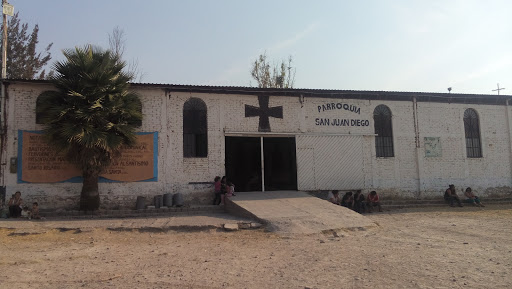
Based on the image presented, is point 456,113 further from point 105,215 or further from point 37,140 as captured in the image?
point 37,140

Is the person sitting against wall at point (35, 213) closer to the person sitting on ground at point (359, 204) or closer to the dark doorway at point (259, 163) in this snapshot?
the dark doorway at point (259, 163)

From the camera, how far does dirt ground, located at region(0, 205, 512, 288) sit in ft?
18.4

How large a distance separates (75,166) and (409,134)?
13735 mm

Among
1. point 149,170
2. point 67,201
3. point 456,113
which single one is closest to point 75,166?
point 67,201

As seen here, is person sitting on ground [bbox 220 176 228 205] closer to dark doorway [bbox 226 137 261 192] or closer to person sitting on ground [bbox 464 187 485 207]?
dark doorway [bbox 226 137 261 192]

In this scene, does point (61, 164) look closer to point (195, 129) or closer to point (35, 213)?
point (35, 213)

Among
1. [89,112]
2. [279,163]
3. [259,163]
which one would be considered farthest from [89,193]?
[279,163]

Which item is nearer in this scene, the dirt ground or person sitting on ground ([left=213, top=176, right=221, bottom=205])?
the dirt ground

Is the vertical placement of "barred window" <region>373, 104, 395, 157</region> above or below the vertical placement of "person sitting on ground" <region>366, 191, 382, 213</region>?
above

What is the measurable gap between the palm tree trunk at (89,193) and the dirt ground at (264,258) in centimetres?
235

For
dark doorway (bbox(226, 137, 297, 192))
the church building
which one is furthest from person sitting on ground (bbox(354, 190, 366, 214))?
dark doorway (bbox(226, 137, 297, 192))

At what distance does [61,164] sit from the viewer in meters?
12.9

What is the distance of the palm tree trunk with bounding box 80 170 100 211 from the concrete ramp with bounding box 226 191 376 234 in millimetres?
4542

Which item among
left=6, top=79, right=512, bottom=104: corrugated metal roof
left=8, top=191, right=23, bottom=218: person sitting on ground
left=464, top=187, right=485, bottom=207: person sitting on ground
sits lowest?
left=464, top=187, right=485, bottom=207: person sitting on ground
